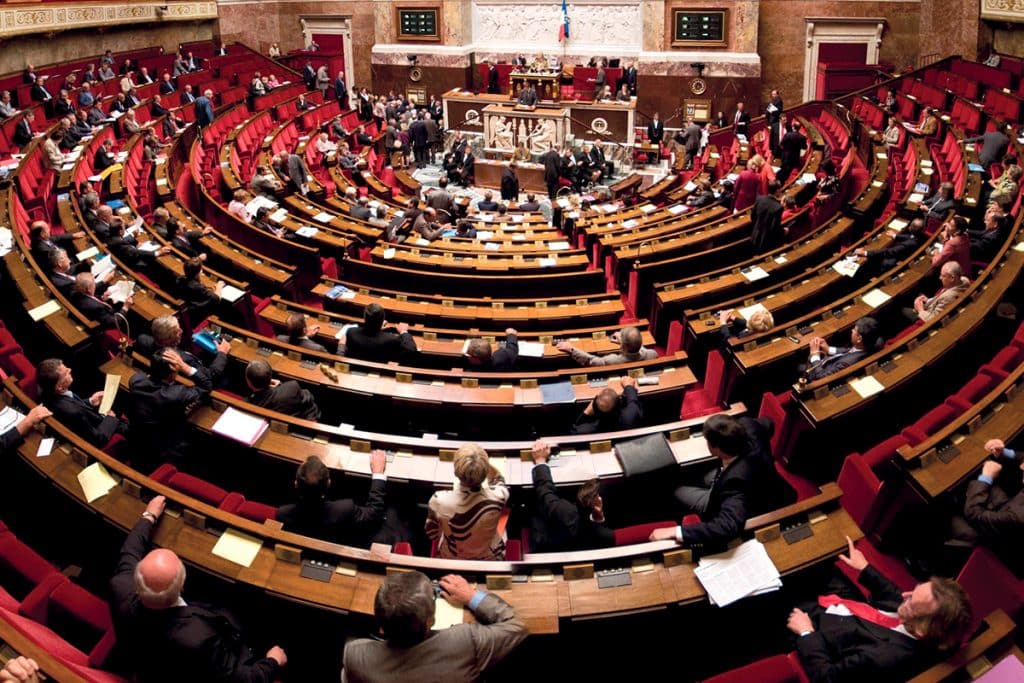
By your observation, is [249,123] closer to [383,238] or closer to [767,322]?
[383,238]

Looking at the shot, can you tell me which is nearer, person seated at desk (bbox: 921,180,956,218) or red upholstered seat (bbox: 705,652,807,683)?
red upholstered seat (bbox: 705,652,807,683)

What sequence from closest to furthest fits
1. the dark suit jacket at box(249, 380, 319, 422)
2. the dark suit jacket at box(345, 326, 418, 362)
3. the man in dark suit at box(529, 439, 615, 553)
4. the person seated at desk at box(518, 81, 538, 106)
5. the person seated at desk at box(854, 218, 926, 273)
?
the man in dark suit at box(529, 439, 615, 553), the dark suit jacket at box(249, 380, 319, 422), the dark suit jacket at box(345, 326, 418, 362), the person seated at desk at box(854, 218, 926, 273), the person seated at desk at box(518, 81, 538, 106)

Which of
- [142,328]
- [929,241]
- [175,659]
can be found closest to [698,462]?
[175,659]

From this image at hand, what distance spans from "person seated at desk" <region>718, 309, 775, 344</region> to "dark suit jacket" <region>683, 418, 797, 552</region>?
152 cm

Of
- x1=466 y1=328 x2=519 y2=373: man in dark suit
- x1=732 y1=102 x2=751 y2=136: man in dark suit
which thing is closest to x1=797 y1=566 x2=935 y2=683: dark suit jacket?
x1=466 y1=328 x2=519 y2=373: man in dark suit

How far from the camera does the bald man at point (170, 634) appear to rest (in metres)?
2.70

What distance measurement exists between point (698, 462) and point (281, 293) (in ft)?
15.8

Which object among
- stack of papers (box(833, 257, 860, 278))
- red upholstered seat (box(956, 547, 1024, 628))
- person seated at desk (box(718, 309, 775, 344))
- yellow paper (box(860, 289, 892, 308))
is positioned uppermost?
stack of papers (box(833, 257, 860, 278))

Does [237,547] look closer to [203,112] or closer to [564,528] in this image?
[564,528]

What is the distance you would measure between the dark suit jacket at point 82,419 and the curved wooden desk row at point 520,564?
3.25 feet

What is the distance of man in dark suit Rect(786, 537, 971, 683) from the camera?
2.61 meters

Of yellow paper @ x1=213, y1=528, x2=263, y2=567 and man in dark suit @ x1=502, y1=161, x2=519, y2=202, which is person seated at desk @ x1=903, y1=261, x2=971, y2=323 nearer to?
yellow paper @ x1=213, y1=528, x2=263, y2=567

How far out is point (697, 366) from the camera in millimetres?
6055

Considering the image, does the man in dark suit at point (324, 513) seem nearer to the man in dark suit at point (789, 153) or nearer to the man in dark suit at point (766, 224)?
the man in dark suit at point (766, 224)
